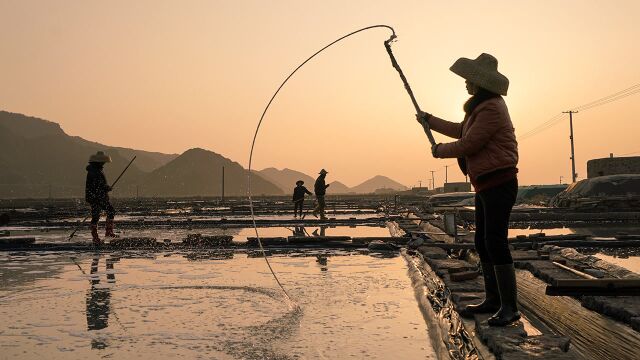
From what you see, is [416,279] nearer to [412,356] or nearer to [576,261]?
[576,261]

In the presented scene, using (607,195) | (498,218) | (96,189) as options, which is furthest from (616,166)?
(498,218)

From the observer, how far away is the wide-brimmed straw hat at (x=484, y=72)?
5.32 m

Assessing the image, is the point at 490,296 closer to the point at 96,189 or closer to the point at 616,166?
the point at 96,189

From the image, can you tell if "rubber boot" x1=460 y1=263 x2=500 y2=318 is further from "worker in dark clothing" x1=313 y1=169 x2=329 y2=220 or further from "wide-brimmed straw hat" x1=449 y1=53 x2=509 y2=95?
"worker in dark clothing" x1=313 y1=169 x2=329 y2=220

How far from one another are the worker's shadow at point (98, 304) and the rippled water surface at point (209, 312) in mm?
11

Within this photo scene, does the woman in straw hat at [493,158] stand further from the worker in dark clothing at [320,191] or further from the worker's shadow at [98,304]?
the worker in dark clothing at [320,191]

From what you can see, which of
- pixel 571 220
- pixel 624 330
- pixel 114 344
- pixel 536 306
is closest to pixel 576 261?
pixel 536 306

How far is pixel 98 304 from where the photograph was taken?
709 cm

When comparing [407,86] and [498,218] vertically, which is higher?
[407,86]

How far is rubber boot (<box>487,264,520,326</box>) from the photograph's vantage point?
5068mm

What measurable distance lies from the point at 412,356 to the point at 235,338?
1420mm

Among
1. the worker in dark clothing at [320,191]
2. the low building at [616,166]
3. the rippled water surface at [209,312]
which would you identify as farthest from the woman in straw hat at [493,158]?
the low building at [616,166]

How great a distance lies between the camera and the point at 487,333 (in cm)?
482

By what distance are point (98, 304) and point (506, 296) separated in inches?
164
